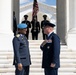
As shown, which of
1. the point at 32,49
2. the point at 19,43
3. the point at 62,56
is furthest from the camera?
the point at 32,49

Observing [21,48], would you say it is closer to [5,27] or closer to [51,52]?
[51,52]

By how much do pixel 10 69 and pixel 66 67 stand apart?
2.18 meters

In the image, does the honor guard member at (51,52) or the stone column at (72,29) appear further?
the stone column at (72,29)

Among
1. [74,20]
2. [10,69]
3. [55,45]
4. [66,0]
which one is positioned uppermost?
[66,0]

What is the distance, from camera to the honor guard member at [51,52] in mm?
7508

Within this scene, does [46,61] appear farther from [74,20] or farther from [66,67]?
[74,20]

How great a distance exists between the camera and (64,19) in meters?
19.7

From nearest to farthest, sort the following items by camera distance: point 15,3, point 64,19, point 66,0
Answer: point 66,0 → point 64,19 → point 15,3

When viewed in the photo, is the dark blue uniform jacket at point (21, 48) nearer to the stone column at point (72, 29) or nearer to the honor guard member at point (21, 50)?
the honor guard member at point (21, 50)

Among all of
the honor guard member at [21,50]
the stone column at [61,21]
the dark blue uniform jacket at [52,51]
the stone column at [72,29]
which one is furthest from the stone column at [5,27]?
the dark blue uniform jacket at [52,51]

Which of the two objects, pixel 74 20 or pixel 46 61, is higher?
pixel 74 20

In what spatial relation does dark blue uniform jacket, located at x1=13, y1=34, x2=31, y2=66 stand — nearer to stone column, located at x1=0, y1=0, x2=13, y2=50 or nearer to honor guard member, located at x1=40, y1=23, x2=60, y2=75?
honor guard member, located at x1=40, y1=23, x2=60, y2=75

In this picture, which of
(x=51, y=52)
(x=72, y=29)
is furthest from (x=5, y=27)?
(x=51, y=52)

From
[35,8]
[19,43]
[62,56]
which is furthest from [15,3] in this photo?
[19,43]
